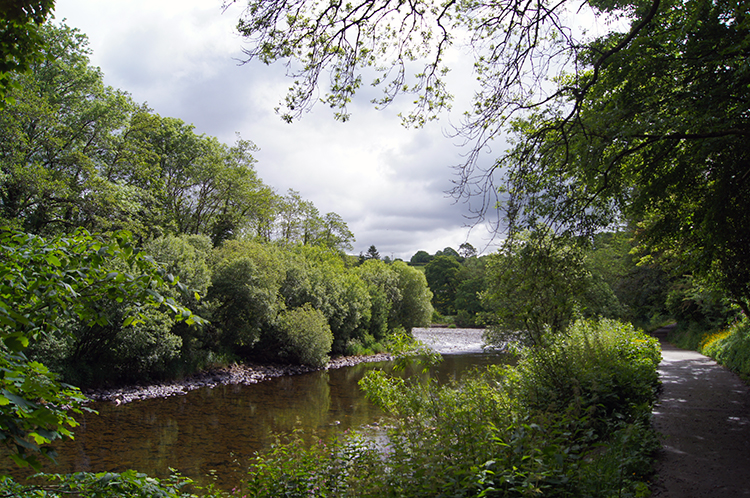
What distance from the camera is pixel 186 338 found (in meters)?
21.0

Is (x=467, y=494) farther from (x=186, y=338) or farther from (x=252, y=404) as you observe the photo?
(x=186, y=338)

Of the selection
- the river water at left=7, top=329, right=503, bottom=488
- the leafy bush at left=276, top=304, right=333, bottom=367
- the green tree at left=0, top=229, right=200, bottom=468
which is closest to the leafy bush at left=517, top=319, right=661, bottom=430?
the river water at left=7, top=329, right=503, bottom=488

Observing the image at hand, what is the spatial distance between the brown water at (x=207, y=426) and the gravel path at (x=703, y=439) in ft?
10.9

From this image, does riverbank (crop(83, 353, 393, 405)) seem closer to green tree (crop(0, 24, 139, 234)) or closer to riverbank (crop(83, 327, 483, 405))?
riverbank (crop(83, 327, 483, 405))

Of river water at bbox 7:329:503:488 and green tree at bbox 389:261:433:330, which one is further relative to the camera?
green tree at bbox 389:261:433:330

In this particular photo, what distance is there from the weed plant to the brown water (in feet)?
3.76

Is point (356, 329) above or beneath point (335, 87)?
beneath

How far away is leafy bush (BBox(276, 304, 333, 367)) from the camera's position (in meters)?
25.9

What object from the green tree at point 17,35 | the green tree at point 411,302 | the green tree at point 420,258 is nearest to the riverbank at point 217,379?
the green tree at point 17,35

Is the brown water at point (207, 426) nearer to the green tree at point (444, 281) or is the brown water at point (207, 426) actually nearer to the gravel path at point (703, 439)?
the gravel path at point (703, 439)

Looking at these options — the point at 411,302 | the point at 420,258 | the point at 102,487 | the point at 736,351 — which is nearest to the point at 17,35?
the point at 102,487

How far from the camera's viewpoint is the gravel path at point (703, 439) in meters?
4.47

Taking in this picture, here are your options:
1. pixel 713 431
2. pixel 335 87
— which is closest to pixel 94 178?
pixel 335 87

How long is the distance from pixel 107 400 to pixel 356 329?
2211cm
